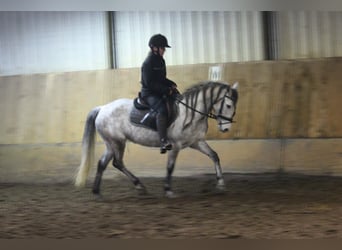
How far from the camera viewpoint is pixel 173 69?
333cm

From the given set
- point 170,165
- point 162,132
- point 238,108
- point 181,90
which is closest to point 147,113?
point 162,132

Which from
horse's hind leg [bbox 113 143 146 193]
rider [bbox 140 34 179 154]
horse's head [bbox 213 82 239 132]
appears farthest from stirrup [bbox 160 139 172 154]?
horse's head [bbox 213 82 239 132]

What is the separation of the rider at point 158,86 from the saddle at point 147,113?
0.03 meters

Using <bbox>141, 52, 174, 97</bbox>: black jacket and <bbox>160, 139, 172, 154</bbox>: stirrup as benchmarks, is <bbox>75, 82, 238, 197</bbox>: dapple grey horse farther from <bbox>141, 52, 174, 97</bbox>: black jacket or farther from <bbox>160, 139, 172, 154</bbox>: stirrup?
<bbox>141, 52, 174, 97</bbox>: black jacket

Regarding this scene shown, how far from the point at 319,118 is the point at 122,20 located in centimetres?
154

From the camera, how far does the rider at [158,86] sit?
3.30m

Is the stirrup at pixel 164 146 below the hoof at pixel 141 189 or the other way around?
the other way around

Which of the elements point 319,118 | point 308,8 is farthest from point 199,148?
point 308,8

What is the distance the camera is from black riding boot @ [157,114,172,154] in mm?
3311

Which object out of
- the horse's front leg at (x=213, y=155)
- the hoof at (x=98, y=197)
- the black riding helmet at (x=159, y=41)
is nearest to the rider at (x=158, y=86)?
the black riding helmet at (x=159, y=41)

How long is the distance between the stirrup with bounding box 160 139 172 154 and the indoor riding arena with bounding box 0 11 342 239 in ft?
0.28

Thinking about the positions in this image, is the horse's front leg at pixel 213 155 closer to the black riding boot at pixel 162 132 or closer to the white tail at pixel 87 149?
the black riding boot at pixel 162 132

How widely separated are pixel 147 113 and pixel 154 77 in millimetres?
251

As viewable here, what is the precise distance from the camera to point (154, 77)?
3316mm
